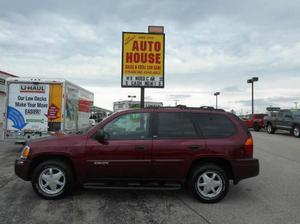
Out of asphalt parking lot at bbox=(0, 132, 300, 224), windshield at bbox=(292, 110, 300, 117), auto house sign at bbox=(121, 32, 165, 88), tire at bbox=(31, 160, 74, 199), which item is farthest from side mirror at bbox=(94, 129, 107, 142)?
windshield at bbox=(292, 110, 300, 117)

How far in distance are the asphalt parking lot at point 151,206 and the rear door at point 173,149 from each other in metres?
0.56

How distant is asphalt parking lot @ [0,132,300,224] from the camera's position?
481 centimetres

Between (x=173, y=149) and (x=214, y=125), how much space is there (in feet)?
3.12

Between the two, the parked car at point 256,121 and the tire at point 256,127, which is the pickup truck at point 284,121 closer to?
the parked car at point 256,121

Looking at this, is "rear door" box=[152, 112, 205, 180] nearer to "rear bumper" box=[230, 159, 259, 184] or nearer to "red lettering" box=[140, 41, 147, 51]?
"rear bumper" box=[230, 159, 259, 184]

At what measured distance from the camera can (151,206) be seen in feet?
17.9

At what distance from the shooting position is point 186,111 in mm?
6066

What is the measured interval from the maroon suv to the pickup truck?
54.6ft

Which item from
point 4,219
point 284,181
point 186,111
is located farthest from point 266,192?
point 4,219

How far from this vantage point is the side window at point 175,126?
19.2 feet

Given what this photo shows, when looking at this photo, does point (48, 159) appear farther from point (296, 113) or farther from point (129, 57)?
point (296, 113)

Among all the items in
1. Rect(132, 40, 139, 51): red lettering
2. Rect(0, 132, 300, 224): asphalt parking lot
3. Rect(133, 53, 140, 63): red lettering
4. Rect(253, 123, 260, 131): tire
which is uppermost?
Rect(132, 40, 139, 51): red lettering

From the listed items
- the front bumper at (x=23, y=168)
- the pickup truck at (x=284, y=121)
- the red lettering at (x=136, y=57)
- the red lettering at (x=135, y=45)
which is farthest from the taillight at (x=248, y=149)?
the pickup truck at (x=284, y=121)

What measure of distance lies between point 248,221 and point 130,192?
246 cm
